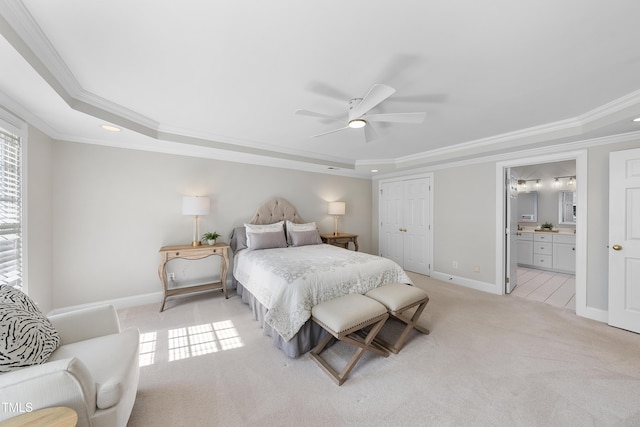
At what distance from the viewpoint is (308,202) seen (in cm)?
492

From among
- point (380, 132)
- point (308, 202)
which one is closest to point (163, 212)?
point (308, 202)

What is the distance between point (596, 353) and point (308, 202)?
422 centimetres

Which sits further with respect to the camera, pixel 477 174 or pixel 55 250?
pixel 477 174

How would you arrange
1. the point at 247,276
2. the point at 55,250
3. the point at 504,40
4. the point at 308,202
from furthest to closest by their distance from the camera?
1. the point at 308,202
2. the point at 247,276
3. the point at 55,250
4. the point at 504,40

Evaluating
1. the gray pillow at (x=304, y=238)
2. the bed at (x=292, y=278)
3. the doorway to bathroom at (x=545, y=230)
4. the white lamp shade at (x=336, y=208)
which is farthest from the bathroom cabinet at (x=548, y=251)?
the gray pillow at (x=304, y=238)

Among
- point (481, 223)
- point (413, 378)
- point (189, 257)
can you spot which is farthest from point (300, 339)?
point (481, 223)

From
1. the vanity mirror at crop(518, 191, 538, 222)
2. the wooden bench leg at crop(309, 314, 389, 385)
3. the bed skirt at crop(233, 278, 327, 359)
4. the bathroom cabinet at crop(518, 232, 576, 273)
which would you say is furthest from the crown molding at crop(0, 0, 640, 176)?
the vanity mirror at crop(518, 191, 538, 222)

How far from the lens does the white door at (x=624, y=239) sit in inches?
101

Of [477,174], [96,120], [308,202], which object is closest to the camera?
[96,120]

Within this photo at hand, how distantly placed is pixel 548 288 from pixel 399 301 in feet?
12.2

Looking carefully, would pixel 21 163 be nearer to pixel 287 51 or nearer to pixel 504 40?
pixel 287 51

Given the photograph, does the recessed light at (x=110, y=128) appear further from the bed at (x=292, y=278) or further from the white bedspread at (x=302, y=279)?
the white bedspread at (x=302, y=279)

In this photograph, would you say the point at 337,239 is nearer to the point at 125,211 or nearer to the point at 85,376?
the point at 125,211

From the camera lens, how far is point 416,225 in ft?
16.2
